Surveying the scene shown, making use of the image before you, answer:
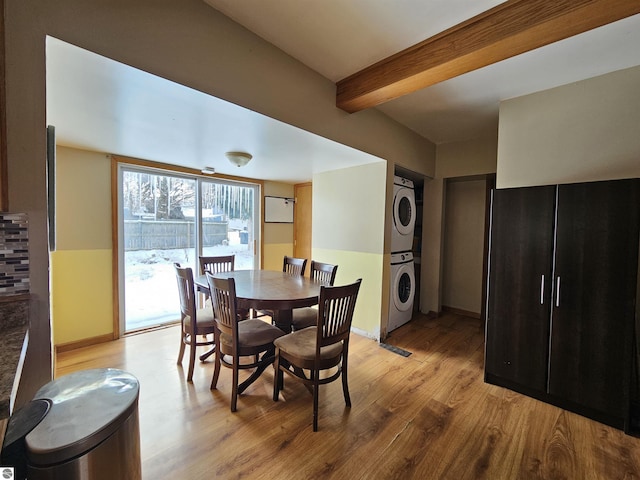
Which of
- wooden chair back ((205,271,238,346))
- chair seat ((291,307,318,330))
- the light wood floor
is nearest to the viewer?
the light wood floor

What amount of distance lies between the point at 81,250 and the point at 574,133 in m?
4.74

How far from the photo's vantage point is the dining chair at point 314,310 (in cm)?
245

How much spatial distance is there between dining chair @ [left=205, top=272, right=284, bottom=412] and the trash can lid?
74 centimetres

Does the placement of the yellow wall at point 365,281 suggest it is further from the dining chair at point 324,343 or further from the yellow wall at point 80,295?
the yellow wall at point 80,295

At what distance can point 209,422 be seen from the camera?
1755mm

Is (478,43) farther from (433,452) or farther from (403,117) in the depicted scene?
(433,452)

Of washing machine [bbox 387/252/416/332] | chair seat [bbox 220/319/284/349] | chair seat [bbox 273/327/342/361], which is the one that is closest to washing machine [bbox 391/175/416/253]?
washing machine [bbox 387/252/416/332]

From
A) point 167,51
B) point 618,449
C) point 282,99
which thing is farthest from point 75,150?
point 618,449

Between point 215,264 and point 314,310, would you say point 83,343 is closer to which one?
point 215,264

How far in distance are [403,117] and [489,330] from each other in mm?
2300

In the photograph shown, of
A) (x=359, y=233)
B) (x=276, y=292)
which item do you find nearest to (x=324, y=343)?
(x=276, y=292)

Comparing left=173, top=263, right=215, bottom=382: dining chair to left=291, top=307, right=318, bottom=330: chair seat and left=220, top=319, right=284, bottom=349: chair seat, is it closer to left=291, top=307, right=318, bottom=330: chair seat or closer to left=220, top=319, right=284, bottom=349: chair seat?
left=220, top=319, right=284, bottom=349: chair seat

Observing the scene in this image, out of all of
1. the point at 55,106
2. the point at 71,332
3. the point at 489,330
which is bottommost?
the point at 71,332

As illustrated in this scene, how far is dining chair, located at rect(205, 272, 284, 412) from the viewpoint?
1.82m
